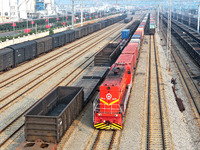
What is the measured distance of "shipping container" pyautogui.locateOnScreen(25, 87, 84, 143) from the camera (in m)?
15.9

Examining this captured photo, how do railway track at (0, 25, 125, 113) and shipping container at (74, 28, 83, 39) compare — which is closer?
railway track at (0, 25, 125, 113)

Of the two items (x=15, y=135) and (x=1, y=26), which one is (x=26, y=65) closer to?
(x=15, y=135)

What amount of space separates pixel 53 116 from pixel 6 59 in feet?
69.6

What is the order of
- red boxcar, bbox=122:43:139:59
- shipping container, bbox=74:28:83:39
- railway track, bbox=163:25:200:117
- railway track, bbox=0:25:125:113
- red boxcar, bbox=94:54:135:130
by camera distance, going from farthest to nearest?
shipping container, bbox=74:28:83:39, red boxcar, bbox=122:43:139:59, railway track, bbox=163:25:200:117, railway track, bbox=0:25:125:113, red boxcar, bbox=94:54:135:130

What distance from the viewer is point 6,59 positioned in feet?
113

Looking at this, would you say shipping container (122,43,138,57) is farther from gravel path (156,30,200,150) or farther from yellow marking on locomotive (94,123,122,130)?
yellow marking on locomotive (94,123,122,130)

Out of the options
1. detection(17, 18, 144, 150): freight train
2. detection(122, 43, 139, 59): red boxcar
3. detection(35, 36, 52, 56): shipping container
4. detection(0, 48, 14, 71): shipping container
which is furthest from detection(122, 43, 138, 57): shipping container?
detection(35, 36, 52, 56): shipping container

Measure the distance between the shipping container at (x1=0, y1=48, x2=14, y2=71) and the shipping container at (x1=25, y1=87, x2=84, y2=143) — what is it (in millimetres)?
15305

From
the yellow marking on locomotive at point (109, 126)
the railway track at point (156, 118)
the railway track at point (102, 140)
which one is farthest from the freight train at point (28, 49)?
the railway track at point (102, 140)

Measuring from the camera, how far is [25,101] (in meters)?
25.0

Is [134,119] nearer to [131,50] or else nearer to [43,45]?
[131,50]

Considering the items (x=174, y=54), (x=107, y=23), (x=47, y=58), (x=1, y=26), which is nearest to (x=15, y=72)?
(x=47, y=58)

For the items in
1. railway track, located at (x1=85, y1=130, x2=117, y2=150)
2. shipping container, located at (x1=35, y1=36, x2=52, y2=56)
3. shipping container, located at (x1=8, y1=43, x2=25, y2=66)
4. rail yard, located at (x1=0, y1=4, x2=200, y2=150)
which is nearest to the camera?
railway track, located at (x1=85, y1=130, x2=117, y2=150)

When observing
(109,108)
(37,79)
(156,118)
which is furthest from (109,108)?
(37,79)
